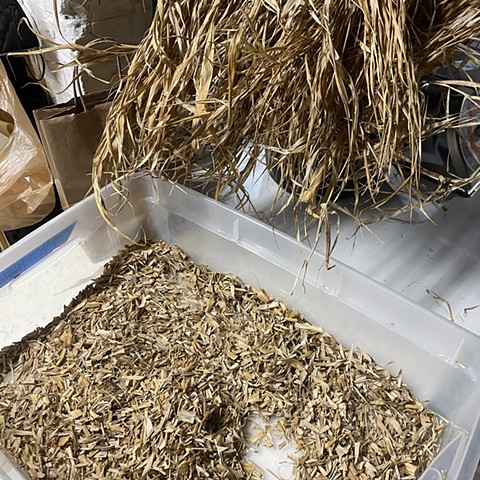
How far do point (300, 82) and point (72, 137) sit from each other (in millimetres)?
322

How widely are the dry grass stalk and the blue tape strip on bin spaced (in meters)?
0.09

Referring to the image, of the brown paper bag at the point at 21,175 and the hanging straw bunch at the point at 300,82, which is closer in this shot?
the hanging straw bunch at the point at 300,82

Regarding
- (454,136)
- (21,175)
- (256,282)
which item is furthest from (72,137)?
(454,136)

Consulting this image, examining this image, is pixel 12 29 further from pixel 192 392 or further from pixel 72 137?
pixel 192 392

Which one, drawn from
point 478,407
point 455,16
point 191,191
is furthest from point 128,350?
point 455,16

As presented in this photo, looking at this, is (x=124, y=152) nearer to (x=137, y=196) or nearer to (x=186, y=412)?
(x=137, y=196)

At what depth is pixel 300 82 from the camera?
1.73 ft

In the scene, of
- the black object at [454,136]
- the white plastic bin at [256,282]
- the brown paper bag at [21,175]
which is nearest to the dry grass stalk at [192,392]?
the white plastic bin at [256,282]

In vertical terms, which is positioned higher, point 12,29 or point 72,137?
point 12,29

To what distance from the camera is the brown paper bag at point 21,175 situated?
0.75 m

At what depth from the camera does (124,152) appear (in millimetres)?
647

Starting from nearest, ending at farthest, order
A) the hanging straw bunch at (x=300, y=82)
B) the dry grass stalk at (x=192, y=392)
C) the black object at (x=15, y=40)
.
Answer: the hanging straw bunch at (x=300, y=82), the dry grass stalk at (x=192, y=392), the black object at (x=15, y=40)

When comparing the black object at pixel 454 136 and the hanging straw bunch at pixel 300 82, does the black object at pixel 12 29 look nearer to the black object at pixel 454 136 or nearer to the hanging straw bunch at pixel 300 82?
the hanging straw bunch at pixel 300 82

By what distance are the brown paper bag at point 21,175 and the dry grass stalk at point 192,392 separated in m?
0.14
